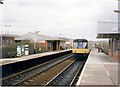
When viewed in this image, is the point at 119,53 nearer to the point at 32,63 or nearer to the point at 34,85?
the point at 32,63

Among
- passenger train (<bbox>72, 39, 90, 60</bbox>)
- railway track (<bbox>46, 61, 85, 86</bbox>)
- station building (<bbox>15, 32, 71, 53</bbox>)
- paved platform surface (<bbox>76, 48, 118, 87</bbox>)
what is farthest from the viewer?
station building (<bbox>15, 32, 71, 53</bbox>)

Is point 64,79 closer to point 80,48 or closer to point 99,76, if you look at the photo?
point 99,76

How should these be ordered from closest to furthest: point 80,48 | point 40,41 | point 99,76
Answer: point 99,76 < point 80,48 < point 40,41

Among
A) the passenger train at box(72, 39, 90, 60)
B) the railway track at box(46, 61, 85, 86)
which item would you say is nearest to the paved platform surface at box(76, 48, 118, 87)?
the railway track at box(46, 61, 85, 86)

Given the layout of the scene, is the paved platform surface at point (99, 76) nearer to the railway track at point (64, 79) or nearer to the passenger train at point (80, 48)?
the railway track at point (64, 79)

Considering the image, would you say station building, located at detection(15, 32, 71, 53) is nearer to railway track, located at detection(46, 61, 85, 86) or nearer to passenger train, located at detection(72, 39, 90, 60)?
passenger train, located at detection(72, 39, 90, 60)

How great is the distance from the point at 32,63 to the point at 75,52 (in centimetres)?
1114

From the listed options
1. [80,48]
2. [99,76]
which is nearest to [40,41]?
[80,48]

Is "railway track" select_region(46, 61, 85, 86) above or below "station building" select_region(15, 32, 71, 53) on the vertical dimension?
below

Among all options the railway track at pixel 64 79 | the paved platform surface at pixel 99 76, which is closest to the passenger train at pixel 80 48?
the paved platform surface at pixel 99 76

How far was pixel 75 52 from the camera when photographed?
140 ft

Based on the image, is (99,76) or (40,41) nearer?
(99,76)

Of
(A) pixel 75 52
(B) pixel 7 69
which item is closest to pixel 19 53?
(A) pixel 75 52

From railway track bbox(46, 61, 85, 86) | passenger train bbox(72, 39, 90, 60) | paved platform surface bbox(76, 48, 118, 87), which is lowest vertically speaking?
railway track bbox(46, 61, 85, 86)
